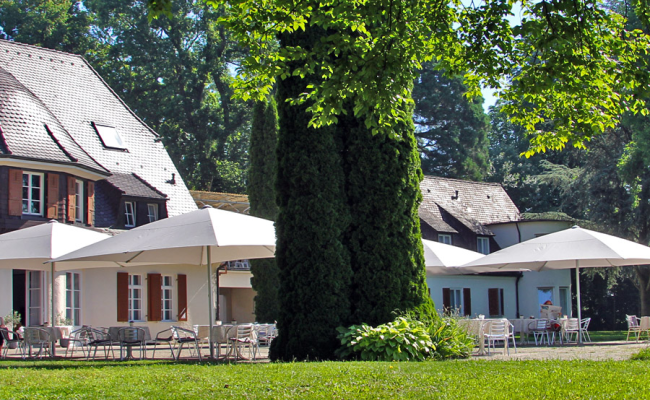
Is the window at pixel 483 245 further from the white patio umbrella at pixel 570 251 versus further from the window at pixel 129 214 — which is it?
the white patio umbrella at pixel 570 251

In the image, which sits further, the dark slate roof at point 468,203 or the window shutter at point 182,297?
the dark slate roof at point 468,203

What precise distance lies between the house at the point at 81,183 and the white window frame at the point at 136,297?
3 cm

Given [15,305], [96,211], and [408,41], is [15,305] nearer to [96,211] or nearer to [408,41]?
[96,211]

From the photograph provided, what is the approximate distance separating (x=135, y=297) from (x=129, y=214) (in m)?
2.90

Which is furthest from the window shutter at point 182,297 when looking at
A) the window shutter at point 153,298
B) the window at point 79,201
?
the window at point 79,201

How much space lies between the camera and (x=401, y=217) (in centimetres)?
1399

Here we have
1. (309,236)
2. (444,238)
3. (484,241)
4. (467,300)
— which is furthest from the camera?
(484,241)

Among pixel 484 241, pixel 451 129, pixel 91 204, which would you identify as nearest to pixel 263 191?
pixel 91 204

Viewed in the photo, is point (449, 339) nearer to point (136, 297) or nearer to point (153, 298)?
point (153, 298)

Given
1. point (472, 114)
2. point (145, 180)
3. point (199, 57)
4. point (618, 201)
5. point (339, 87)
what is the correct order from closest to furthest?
point (339, 87) < point (145, 180) < point (618, 201) < point (199, 57) < point (472, 114)

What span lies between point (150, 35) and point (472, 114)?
22388 mm

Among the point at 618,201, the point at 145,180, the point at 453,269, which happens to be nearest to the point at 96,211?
the point at 145,180

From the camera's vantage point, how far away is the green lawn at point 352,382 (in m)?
8.03

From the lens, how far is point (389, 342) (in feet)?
40.8
